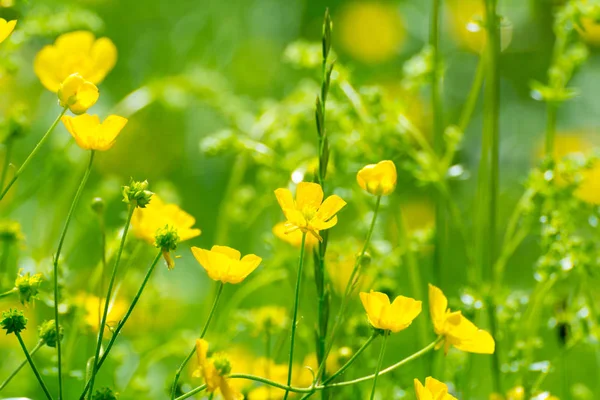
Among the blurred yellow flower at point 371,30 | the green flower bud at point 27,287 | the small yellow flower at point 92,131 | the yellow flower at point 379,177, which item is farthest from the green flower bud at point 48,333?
the blurred yellow flower at point 371,30

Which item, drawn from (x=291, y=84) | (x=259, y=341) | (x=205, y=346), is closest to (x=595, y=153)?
(x=205, y=346)

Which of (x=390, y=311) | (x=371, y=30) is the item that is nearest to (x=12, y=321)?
(x=390, y=311)

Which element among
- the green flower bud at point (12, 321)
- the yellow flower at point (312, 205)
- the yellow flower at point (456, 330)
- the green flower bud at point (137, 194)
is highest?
the green flower bud at point (137, 194)

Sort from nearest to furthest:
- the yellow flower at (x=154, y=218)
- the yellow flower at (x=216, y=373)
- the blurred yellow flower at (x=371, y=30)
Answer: the yellow flower at (x=216, y=373)
the yellow flower at (x=154, y=218)
the blurred yellow flower at (x=371, y=30)

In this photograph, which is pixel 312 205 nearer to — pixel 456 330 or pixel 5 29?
pixel 456 330

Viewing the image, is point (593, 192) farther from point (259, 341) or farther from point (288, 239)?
point (259, 341)

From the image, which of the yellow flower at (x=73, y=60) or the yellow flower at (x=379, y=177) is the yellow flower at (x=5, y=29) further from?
the yellow flower at (x=379, y=177)

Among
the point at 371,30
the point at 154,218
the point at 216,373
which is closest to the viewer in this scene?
the point at 216,373
